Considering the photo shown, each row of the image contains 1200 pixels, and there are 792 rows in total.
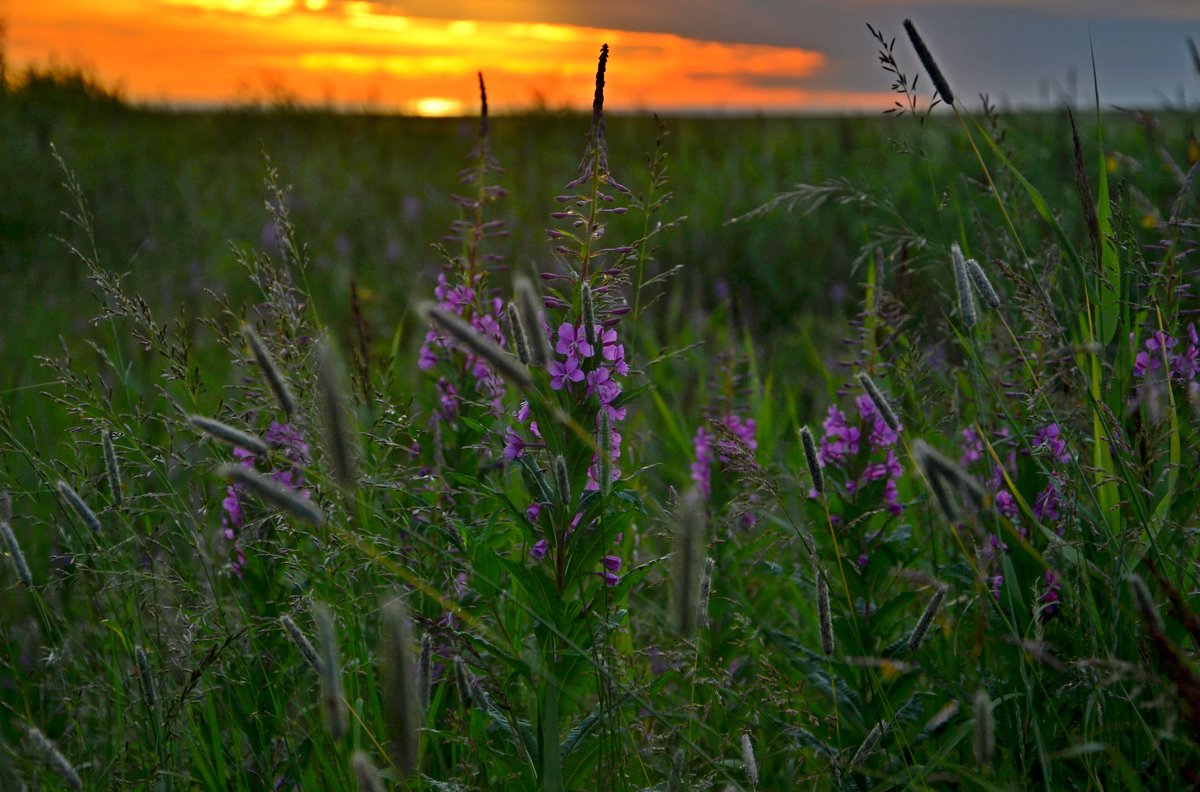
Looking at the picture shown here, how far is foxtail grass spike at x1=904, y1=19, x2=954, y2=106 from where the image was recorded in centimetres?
185

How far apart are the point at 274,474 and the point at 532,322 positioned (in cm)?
113

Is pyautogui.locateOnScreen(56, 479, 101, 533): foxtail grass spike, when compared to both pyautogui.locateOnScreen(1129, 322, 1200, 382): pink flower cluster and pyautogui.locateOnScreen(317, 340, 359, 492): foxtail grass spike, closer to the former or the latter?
pyautogui.locateOnScreen(317, 340, 359, 492): foxtail grass spike

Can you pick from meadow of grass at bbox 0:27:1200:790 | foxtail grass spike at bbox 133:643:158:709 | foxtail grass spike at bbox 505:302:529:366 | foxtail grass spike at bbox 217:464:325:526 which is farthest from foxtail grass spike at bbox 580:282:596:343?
foxtail grass spike at bbox 133:643:158:709

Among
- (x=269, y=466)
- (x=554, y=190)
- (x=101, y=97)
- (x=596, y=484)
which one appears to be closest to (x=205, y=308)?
(x=554, y=190)

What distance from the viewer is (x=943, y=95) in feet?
6.50

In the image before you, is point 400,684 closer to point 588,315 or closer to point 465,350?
point 588,315

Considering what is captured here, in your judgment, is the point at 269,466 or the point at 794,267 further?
the point at 794,267

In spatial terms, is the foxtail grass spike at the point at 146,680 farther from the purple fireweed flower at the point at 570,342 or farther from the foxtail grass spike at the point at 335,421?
the purple fireweed flower at the point at 570,342

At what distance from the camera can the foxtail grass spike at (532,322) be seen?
1.38 meters

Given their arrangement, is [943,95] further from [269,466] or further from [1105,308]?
[269,466]

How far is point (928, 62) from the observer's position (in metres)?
1.91

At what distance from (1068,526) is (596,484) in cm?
92

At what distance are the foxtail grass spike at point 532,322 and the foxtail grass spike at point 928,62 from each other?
0.94m

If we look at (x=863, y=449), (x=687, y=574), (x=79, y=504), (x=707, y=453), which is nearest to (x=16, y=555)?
(x=79, y=504)
